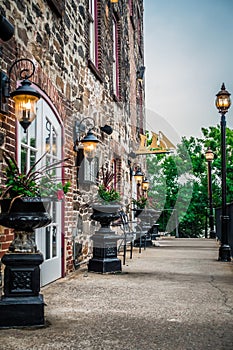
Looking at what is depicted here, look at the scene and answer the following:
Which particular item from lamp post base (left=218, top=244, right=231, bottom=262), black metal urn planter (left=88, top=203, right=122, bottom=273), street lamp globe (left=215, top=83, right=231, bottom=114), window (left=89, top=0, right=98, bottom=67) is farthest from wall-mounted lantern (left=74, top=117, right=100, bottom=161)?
lamp post base (left=218, top=244, right=231, bottom=262)

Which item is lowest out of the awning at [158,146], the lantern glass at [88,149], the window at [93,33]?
the lantern glass at [88,149]

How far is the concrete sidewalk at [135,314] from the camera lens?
2.81 m

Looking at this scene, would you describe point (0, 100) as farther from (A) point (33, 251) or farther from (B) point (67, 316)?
(B) point (67, 316)

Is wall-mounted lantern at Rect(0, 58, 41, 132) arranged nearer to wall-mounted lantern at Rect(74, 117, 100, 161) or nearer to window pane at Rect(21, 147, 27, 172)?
window pane at Rect(21, 147, 27, 172)

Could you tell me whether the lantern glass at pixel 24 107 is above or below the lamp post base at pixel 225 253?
above

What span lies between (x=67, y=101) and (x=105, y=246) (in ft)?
6.93

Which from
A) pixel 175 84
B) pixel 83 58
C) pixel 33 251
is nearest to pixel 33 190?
pixel 33 251

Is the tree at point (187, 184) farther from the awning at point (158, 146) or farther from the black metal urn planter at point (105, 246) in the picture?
the black metal urn planter at point (105, 246)

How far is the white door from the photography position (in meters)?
4.66

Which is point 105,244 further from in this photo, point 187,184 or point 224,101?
point 187,184

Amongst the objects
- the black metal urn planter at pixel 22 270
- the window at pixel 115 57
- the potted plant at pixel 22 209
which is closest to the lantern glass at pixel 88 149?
the potted plant at pixel 22 209

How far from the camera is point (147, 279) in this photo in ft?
17.9

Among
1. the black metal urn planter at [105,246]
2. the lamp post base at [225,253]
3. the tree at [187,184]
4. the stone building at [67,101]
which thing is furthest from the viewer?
the tree at [187,184]

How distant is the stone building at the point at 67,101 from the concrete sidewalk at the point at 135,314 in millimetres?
707
